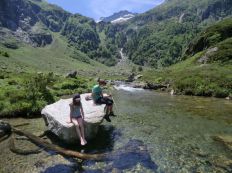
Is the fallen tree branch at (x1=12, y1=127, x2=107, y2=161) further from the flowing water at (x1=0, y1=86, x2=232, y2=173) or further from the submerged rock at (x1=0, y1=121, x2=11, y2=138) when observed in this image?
the submerged rock at (x1=0, y1=121, x2=11, y2=138)

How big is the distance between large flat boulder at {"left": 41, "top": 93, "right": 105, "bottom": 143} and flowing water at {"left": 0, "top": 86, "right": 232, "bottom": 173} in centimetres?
91

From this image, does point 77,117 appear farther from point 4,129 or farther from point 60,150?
point 4,129

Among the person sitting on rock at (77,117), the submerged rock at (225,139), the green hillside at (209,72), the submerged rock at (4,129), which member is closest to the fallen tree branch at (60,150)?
the person sitting on rock at (77,117)

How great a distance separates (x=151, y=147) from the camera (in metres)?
22.3

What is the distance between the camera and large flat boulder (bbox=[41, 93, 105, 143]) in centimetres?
2131

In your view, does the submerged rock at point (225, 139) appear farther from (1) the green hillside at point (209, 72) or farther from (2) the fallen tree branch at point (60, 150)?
(1) the green hillside at point (209, 72)

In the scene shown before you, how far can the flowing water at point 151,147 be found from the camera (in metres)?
18.2

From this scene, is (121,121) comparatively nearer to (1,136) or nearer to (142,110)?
(142,110)

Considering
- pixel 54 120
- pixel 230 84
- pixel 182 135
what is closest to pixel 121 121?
pixel 182 135

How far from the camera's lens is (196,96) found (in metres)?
59.2

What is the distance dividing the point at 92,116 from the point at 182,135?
8566 millimetres

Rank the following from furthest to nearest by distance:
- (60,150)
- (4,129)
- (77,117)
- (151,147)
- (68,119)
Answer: (4,129) → (151,147) → (68,119) → (77,117) → (60,150)

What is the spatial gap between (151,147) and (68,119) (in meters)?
6.66

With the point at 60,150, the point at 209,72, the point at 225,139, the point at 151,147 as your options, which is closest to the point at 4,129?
the point at 60,150
